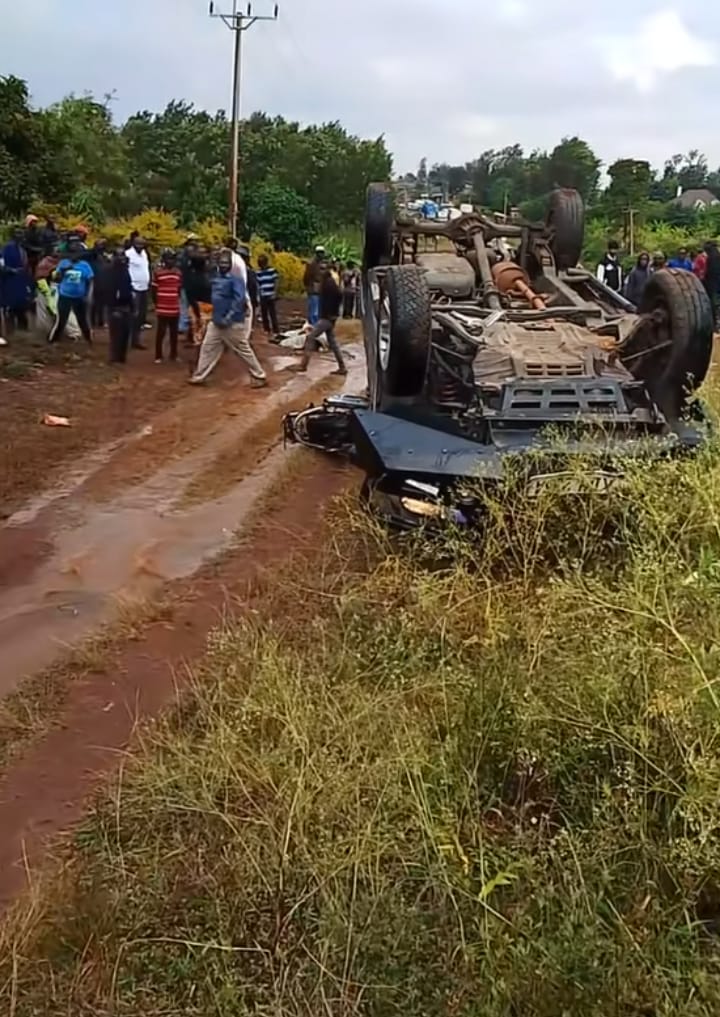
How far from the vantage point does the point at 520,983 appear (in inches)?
109

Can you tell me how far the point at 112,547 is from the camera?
7.08 m

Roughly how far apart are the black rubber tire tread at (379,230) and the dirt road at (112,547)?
1.60 meters

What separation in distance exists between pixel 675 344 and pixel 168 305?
7886 millimetres

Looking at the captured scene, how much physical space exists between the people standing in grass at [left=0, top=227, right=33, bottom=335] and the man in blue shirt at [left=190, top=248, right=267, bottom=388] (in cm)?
226

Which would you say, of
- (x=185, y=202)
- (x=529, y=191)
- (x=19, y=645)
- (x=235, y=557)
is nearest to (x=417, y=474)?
(x=235, y=557)

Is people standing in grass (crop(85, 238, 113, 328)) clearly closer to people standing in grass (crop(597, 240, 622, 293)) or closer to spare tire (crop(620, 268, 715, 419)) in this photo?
people standing in grass (crop(597, 240, 622, 293))

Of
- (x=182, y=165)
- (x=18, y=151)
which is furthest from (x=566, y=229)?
(x=182, y=165)

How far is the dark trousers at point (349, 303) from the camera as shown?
63.5 feet

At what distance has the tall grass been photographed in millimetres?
2842

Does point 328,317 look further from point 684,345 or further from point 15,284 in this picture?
point 684,345

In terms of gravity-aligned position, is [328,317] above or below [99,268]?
below

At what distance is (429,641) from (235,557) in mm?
2852

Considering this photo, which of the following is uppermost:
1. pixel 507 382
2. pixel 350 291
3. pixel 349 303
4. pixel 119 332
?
pixel 507 382

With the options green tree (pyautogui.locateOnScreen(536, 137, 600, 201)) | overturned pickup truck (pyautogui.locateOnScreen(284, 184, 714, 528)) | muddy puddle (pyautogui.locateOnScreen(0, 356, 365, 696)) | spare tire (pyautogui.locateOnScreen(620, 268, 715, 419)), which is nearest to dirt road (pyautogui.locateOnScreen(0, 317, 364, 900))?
muddy puddle (pyautogui.locateOnScreen(0, 356, 365, 696))
